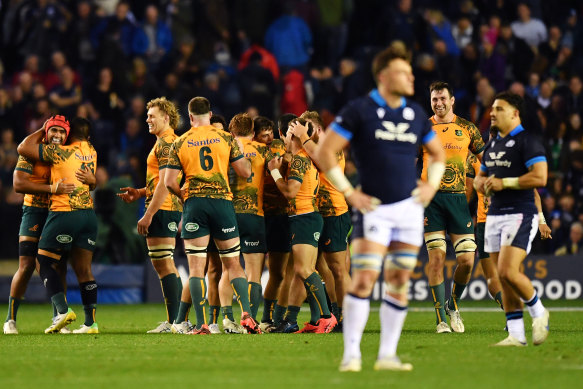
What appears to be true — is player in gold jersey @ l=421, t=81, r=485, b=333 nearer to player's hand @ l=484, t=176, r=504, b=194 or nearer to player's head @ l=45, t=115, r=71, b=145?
player's hand @ l=484, t=176, r=504, b=194

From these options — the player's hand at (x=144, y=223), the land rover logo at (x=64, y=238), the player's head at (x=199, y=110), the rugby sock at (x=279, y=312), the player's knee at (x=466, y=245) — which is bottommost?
the rugby sock at (x=279, y=312)

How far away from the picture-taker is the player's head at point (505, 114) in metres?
10.5

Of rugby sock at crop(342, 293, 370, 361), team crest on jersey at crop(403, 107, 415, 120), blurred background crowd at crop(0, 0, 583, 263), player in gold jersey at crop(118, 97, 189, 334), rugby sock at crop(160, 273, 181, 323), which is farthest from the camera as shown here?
blurred background crowd at crop(0, 0, 583, 263)

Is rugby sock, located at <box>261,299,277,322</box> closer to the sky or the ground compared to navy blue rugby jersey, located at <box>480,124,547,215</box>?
closer to the ground

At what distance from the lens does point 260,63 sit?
23234mm

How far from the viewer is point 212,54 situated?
79.4ft

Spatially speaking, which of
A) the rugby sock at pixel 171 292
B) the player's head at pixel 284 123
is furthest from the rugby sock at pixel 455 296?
the rugby sock at pixel 171 292

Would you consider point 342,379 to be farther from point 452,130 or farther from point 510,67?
point 510,67

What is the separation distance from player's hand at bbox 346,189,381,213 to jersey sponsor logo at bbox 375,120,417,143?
56 cm

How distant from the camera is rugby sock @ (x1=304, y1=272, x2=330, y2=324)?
1259 cm

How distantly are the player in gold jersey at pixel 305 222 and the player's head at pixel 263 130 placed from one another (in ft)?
2.84

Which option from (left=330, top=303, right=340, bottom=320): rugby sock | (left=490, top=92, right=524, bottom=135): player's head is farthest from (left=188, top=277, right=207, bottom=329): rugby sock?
(left=490, top=92, right=524, bottom=135): player's head

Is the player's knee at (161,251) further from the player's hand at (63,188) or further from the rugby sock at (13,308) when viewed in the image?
the rugby sock at (13,308)

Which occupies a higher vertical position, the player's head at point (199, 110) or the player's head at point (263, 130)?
the player's head at point (199, 110)
